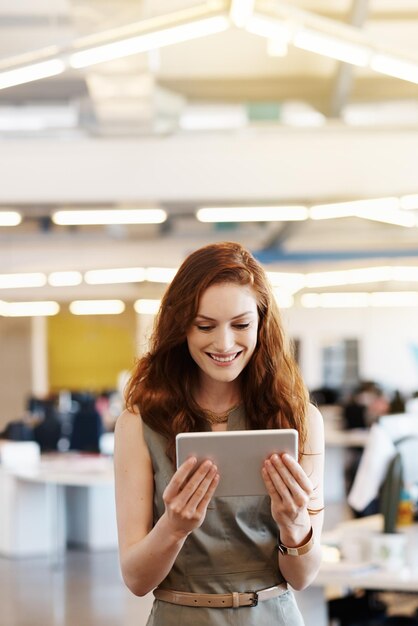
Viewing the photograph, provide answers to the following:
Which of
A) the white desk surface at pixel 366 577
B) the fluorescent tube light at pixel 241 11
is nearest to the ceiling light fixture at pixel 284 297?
the fluorescent tube light at pixel 241 11

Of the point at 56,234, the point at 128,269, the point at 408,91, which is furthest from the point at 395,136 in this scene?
the point at 56,234

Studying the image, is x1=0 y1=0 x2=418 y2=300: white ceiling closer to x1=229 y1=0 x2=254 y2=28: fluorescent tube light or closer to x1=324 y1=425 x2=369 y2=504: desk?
x1=229 y1=0 x2=254 y2=28: fluorescent tube light

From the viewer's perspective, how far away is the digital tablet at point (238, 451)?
1.80 metres

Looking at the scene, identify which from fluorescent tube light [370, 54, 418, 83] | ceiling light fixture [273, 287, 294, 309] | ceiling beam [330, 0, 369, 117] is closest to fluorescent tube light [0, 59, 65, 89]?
fluorescent tube light [370, 54, 418, 83]

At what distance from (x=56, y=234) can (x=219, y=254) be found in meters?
15.1

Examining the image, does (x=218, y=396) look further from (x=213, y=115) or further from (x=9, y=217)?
(x=213, y=115)

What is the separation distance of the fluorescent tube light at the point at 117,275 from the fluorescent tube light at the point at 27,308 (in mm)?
4606

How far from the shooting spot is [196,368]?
6.64ft

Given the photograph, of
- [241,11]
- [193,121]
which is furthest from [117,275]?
[241,11]

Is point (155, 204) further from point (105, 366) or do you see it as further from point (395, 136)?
point (105, 366)

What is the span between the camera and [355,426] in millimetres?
13672

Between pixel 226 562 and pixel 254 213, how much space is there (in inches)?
300

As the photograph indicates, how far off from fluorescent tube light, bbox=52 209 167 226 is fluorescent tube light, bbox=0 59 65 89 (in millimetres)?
4390

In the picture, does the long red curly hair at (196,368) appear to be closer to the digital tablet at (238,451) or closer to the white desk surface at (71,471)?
the digital tablet at (238,451)
